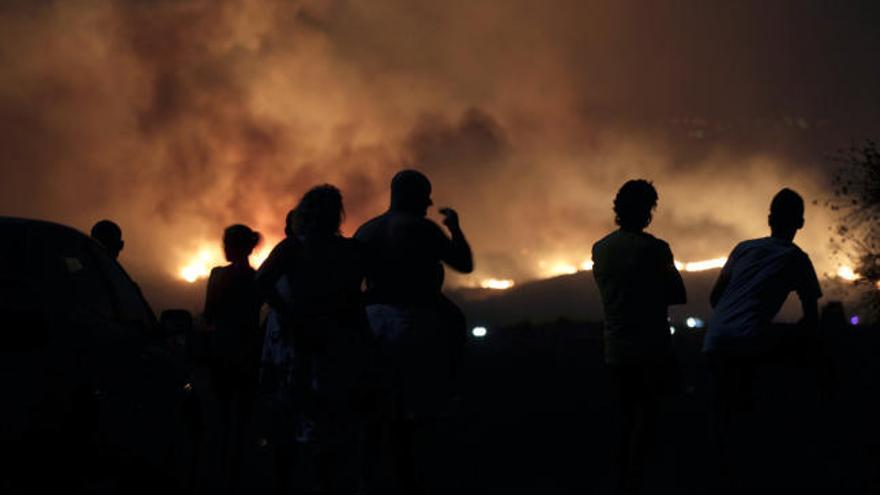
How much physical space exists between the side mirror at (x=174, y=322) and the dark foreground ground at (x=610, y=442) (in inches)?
64.5

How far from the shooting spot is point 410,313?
28.5 ft

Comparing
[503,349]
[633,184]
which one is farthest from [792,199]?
[503,349]

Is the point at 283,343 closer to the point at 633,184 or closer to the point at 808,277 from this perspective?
the point at 633,184

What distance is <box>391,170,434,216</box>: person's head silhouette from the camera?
893cm

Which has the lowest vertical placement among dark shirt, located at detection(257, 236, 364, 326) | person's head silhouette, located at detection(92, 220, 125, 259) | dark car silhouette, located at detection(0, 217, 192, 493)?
dark car silhouette, located at detection(0, 217, 192, 493)

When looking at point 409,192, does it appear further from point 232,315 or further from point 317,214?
point 232,315

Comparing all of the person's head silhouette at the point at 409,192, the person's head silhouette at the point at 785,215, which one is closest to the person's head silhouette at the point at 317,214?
the person's head silhouette at the point at 409,192

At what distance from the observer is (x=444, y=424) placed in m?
16.3

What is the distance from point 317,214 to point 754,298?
3.18 m

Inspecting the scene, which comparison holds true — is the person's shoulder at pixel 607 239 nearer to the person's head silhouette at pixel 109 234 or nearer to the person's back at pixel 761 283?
the person's back at pixel 761 283

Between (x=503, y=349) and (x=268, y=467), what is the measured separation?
2901 centimetres

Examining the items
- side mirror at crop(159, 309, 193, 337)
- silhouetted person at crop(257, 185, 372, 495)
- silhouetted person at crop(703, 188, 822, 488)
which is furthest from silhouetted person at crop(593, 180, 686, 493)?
side mirror at crop(159, 309, 193, 337)

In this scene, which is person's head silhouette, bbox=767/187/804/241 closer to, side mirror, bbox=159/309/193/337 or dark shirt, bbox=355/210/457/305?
dark shirt, bbox=355/210/457/305

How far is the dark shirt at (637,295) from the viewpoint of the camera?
909cm
